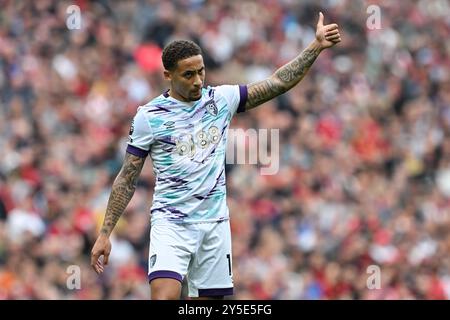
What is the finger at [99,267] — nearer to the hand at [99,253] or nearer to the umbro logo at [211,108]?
the hand at [99,253]

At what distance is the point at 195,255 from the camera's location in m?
9.59

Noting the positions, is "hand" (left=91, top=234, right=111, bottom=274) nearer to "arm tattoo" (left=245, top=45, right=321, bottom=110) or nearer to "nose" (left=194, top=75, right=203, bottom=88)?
"nose" (left=194, top=75, right=203, bottom=88)

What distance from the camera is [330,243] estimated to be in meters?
16.2

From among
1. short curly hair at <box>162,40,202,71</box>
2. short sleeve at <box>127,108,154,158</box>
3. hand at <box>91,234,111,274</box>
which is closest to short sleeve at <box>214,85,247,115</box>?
short curly hair at <box>162,40,202,71</box>

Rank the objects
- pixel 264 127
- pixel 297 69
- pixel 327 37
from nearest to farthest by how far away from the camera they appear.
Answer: pixel 327 37 < pixel 297 69 < pixel 264 127

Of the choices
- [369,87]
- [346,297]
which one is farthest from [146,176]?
[369,87]

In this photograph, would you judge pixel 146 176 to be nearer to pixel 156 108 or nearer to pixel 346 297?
pixel 346 297

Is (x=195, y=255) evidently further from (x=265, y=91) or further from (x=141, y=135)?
(x=265, y=91)

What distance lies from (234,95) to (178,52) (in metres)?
0.51

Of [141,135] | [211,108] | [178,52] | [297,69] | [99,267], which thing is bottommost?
[99,267]

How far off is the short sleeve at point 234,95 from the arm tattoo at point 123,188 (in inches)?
27.6

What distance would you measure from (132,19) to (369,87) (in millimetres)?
3354

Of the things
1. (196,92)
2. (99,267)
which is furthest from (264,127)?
(99,267)
